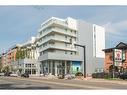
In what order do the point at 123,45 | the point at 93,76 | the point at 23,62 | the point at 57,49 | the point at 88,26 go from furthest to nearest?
the point at 23,62, the point at 123,45, the point at 57,49, the point at 93,76, the point at 88,26

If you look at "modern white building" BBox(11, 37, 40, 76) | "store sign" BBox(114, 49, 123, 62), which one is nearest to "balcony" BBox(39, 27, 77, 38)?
"store sign" BBox(114, 49, 123, 62)

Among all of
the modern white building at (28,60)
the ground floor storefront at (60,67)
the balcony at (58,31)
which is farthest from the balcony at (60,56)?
the modern white building at (28,60)

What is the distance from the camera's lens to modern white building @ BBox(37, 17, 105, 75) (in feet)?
185

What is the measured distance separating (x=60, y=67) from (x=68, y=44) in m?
18.9

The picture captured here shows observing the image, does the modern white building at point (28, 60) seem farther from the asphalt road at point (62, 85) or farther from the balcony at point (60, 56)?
the asphalt road at point (62, 85)

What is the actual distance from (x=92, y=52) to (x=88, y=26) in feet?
36.7

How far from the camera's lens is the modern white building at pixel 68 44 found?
2223 inches

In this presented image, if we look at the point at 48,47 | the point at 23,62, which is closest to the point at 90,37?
the point at 48,47

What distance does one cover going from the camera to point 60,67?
241 feet

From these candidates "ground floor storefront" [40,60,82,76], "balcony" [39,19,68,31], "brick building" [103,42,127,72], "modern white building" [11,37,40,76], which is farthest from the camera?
"modern white building" [11,37,40,76]

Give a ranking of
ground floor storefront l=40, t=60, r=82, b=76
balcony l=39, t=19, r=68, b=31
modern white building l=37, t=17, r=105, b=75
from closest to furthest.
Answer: modern white building l=37, t=17, r=105, b=75 → balcony l=39, t=19, r=68, b=31 → ground floor storefront l=40, t=60, r=82, b=76

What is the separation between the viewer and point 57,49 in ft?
Answer: 234

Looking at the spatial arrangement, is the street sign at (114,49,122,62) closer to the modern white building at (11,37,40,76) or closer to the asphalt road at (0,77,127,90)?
the asphalt road at (0,77,127,90)

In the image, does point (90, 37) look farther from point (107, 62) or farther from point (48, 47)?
point (107, 62)
